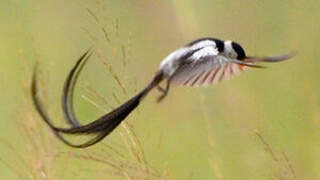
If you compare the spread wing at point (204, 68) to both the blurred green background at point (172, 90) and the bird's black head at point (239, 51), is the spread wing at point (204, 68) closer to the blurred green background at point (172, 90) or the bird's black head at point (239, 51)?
the bird's black head at point (239, 51)

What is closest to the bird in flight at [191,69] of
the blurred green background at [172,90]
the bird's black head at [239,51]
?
the bird's black head at [239,51]

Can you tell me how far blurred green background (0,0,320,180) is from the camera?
2.21m

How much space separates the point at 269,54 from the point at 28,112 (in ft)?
2.22

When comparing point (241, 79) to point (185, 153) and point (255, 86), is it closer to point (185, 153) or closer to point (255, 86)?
point (255, 86)

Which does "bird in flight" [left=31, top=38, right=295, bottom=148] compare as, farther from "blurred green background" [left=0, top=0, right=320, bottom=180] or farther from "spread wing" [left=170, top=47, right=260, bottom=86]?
"blurred green background" [left=0, top=0, right=320, bottom=180]

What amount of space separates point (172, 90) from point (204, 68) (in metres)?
0.84

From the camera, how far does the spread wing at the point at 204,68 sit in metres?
1.67

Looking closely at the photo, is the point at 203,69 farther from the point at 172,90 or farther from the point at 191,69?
the point at 172,90

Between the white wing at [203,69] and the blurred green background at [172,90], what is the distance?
31 cm

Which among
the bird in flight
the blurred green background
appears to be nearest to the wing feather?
the bird in flight

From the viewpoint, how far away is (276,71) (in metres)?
2.53

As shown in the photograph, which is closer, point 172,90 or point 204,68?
point 204,68

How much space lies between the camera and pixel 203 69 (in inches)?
67.0

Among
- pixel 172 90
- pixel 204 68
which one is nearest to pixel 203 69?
pixel 204 68
